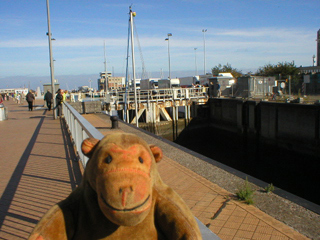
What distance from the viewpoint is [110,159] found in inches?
80.4

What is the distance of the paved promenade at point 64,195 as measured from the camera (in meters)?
4.38

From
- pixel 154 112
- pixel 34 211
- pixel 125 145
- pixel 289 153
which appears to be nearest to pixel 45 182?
pixel 34 211

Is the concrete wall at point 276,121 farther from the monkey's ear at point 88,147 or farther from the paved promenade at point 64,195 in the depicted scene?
the monkey's ear at point 88,147

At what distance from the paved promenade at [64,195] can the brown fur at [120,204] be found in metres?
2.28

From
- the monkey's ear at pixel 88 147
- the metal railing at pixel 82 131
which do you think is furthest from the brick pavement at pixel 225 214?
the monkey's ear at pixel 88 147

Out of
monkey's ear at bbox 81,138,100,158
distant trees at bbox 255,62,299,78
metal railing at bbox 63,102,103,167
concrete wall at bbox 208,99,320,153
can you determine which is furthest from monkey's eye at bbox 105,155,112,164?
distant trees at bbox 255,62,299,78

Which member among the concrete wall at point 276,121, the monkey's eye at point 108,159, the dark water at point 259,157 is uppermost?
the monkey's eye at point 108,159

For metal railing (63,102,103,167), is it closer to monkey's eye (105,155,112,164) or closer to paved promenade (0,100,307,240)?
paved promenade (0,100,307,240)

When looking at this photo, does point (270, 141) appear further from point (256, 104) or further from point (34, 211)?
point (34, 211)

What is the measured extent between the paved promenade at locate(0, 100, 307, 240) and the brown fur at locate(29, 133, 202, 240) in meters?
2.28

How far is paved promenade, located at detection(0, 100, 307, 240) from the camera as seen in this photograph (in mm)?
4383

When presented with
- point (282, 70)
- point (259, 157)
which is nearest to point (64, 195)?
point (259, 157)

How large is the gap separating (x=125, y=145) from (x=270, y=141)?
63.7 ft

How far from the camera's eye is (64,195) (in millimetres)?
5414
